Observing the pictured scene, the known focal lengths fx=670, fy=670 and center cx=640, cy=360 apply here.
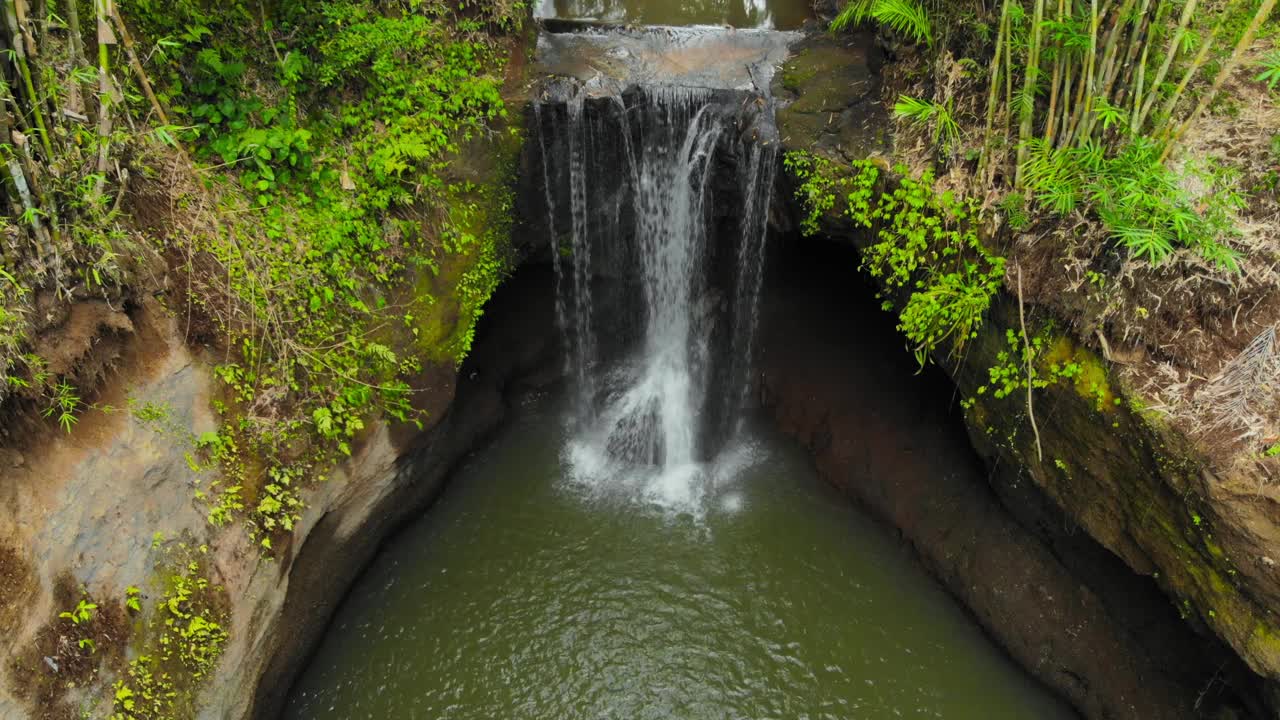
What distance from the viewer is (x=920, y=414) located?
6.04 metres

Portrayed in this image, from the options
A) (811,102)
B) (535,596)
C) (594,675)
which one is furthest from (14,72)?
(811,102)

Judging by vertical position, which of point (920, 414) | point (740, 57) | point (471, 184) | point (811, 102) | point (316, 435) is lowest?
point (920, 414)

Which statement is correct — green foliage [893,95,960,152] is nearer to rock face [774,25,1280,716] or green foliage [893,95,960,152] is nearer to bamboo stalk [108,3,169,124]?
rock face [774,25,1280,716]

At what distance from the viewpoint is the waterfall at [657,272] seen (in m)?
6.27

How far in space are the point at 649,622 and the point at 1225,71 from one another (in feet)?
16.7

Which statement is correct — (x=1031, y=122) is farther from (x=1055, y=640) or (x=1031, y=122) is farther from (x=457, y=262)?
(x=457, y=262)

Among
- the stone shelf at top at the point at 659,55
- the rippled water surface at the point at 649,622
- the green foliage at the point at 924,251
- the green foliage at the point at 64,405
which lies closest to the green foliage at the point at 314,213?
the green foliage at the point at 64,405

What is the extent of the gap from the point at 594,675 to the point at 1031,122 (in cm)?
498

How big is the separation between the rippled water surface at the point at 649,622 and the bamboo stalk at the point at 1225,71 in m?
3.75

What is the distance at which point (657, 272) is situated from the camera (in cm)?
711

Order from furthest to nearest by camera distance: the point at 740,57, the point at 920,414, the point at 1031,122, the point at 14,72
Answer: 1. the point at 740,57
2. the point at 920,414
3. the point at 1031,122
4. the point at 14,72

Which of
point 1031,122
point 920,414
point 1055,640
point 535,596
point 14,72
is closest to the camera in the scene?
point 14,72

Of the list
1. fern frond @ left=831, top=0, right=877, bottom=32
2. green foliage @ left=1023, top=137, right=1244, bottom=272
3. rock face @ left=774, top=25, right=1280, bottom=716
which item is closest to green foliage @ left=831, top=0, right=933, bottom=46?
fern frond @ left=831, top=0, right=877, bottom=32

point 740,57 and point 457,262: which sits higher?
point 740,57
